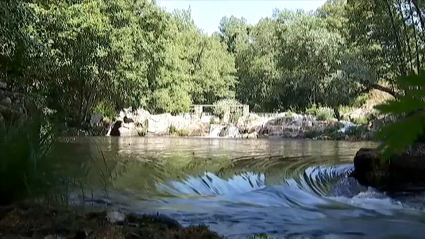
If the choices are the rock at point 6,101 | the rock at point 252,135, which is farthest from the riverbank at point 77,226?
the rock at point 252,135

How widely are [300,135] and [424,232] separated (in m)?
21.6

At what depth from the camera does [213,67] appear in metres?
38.8

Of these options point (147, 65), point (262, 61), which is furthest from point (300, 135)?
point (262, 61)

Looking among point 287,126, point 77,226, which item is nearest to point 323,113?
point 287,126

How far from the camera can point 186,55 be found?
120 feet

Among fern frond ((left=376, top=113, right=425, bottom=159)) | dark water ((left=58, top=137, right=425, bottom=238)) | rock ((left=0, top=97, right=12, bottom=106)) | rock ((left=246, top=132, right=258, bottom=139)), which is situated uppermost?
rock ((left=0, top=97, right=12, bottom=106))

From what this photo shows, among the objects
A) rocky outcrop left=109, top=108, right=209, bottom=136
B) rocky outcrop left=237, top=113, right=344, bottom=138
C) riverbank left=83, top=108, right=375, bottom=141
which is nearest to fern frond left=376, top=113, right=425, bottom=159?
riverbank left=83, top=108, right=375, bottom=141

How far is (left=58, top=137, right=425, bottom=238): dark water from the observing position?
4531 millimetres

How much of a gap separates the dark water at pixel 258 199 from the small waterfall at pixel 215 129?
59.9ft

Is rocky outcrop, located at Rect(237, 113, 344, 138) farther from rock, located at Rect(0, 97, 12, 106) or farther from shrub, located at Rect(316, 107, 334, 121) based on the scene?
rock, located at Rect(0, 97, 12, 106)

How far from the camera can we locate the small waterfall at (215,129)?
2816 centimetres

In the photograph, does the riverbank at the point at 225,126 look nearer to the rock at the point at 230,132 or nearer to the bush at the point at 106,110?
the rock at the point at 230,132

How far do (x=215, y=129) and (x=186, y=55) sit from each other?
10.2 m

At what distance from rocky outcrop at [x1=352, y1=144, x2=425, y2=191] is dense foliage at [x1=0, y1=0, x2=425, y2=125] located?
1972 mm
